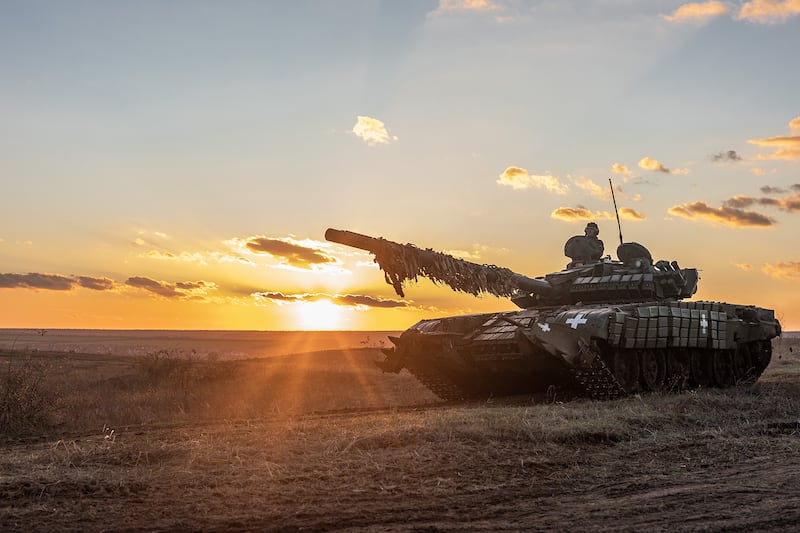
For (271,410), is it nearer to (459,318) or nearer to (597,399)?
(459,318)

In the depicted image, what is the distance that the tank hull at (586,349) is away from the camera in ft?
46.8

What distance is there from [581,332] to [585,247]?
5055mm

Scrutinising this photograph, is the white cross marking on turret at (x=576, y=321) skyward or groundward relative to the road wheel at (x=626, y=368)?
skyward

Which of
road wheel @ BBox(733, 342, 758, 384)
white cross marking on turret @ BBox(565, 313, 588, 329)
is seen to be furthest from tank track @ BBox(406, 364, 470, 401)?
road wheel @ BBox(733, 342, 758, 384)

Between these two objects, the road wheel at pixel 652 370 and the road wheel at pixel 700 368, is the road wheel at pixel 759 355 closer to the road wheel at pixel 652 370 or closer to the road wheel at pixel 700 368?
the road wheel at pixel 700 368

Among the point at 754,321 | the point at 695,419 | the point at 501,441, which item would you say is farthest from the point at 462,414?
the point at 754,321

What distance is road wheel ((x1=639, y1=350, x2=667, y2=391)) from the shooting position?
52.0ft

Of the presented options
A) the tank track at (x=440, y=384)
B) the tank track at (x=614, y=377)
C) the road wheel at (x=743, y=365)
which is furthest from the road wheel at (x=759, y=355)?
the tank track at (x=440, y=384)

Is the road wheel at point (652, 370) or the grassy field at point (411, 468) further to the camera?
the road wheel at point (652, 370)

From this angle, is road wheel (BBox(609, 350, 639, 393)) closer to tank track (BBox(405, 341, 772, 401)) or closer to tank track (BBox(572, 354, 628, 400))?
tank track (BBox(405, 341, 772, 401))

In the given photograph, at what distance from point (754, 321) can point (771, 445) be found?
10.1m

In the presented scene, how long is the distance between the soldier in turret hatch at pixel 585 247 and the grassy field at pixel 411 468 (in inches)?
204

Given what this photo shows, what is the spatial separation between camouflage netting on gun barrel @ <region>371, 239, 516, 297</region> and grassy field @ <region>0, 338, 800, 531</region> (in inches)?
86.5

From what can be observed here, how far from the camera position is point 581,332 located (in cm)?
1402
